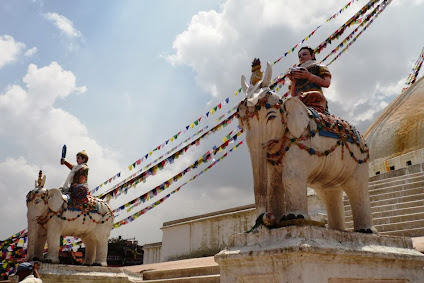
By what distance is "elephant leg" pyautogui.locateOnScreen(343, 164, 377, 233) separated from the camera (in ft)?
18.1

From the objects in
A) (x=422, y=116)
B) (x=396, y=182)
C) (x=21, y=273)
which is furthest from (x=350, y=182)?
(x=422, y=116)

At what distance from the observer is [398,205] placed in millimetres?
10547

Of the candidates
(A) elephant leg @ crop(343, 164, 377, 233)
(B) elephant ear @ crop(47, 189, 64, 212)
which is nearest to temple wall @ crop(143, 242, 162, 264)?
(B) elephant ear @ crop(47, 189, 64, 212)

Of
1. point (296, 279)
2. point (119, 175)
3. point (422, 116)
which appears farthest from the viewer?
point (422, 116)

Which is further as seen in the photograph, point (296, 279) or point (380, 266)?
point (380, 266)

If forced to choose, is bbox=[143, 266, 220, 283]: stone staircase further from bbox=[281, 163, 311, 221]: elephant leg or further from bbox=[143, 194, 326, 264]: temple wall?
bbox=[281, 163, 311, 221]: elephant leg

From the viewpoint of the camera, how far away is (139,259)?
2550 cm

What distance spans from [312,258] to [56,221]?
5845mm

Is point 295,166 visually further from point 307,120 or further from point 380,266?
point 380,266

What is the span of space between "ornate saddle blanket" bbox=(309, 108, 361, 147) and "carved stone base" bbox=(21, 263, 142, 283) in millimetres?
5809

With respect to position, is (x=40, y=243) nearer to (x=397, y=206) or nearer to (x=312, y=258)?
(x=312, y=258)

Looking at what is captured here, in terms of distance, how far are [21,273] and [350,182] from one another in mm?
4340

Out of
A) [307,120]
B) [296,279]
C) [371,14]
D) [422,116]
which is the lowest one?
[296,279]

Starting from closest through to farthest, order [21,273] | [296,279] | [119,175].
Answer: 1. [296,279]
2. [21,273]
3. [119,175]
